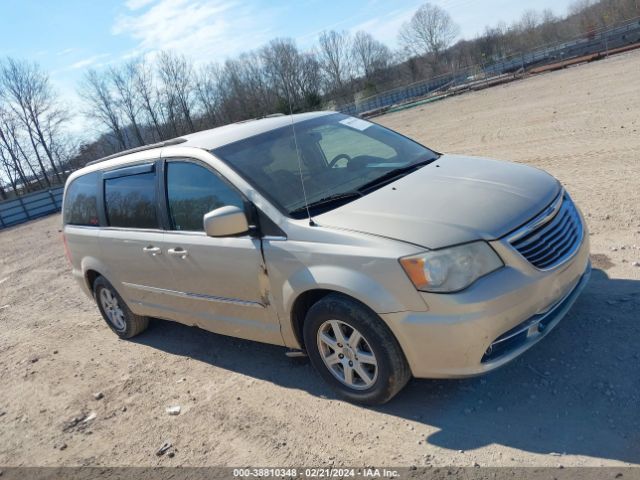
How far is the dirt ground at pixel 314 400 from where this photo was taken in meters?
2.94

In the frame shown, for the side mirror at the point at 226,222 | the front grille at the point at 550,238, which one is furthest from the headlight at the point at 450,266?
the side mirror at the point at 226,222

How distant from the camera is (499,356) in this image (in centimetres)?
298

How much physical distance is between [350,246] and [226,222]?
0.88 meters

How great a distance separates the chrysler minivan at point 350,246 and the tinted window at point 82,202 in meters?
0.49

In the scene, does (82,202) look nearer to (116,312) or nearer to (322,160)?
(116,312)

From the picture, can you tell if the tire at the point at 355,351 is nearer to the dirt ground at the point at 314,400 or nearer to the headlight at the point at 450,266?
the dirt ground at the point at 314,400

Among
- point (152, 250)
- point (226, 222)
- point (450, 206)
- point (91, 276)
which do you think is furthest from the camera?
point (91, 276)

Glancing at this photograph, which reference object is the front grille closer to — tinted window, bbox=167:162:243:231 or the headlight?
the headlight

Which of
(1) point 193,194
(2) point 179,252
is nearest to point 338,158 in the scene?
(1) point 193,194

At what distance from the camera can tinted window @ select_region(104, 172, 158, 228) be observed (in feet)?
14.9

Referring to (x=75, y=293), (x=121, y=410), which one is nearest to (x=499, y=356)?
(x=121, y=410)

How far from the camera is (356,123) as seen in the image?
4.86 metres

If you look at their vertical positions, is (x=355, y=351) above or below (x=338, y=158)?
below

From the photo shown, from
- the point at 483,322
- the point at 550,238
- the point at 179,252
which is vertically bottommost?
A: the point at 483,322
